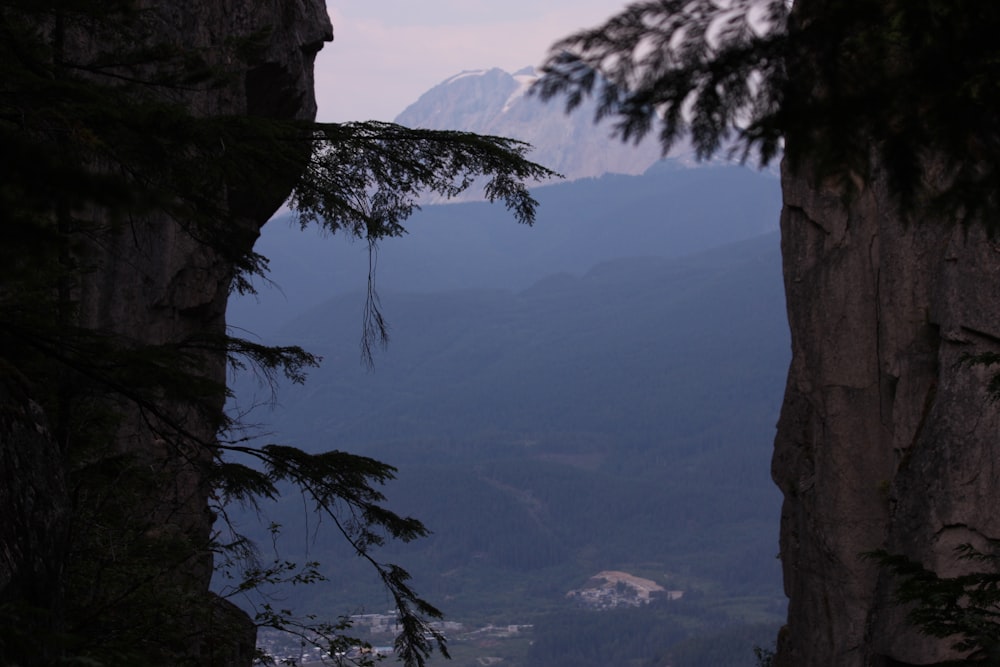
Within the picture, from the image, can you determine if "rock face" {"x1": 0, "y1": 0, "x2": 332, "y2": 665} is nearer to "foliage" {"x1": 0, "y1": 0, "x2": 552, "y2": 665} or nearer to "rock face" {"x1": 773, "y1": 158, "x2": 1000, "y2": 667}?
"foliage" {"x1": 0, "y1": 0, "x2": 552, "y2": 665}

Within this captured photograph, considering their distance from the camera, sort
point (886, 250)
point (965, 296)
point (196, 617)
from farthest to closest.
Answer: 1. point (886, 250)
2. point (965, 296)
3. point (196, 617)

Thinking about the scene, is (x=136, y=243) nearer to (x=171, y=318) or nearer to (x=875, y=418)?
(x=171, y=318)

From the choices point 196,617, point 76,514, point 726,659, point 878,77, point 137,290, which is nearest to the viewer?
point 878,77

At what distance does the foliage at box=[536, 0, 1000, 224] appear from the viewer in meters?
3.92

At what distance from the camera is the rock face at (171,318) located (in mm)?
6020

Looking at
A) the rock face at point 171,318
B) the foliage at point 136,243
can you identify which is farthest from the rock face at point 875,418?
the foliage at point 136,243

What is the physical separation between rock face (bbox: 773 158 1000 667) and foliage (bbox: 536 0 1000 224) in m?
11.5

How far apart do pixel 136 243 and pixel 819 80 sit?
14.5ft

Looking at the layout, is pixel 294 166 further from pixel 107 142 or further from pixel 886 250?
pixel 886 250

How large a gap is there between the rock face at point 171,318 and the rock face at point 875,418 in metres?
7.31

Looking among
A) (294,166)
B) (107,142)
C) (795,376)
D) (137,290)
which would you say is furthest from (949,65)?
(795,376)

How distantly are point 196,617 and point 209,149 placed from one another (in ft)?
11.5

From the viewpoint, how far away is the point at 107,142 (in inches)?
245

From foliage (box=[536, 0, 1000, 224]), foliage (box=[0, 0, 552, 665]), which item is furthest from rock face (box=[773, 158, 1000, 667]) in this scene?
foliage (box=[536, 0, 1000, 224])
